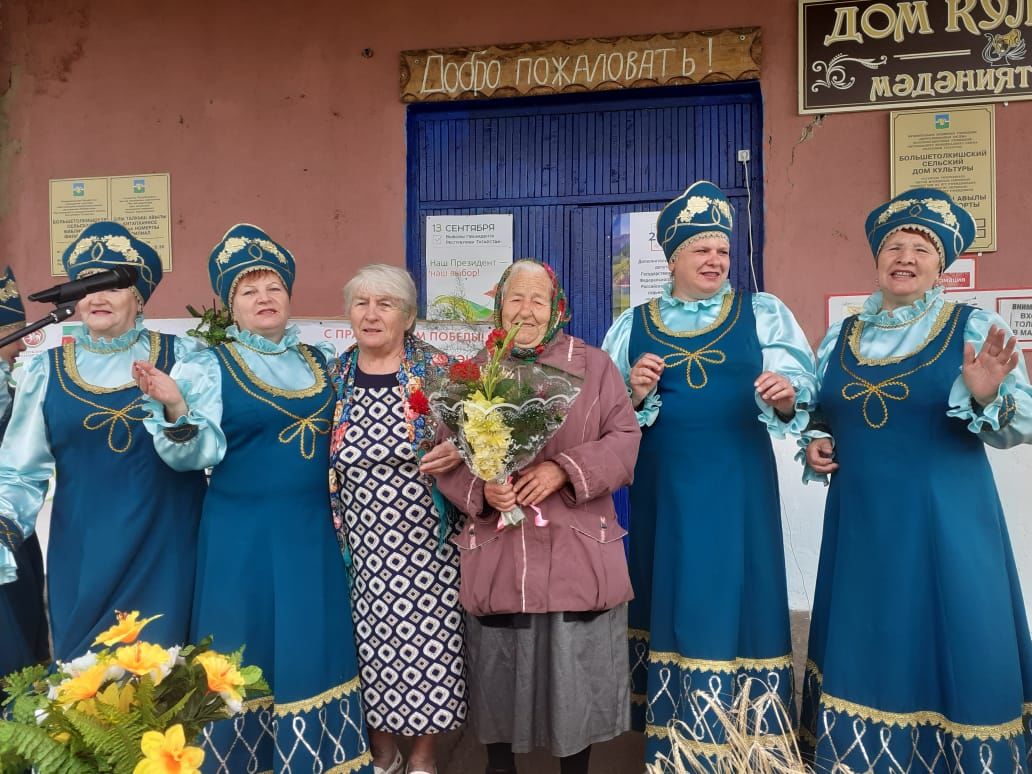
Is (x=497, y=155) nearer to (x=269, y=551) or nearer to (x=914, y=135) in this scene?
(x=914, y=135)

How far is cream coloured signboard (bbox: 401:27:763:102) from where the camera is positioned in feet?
15.9

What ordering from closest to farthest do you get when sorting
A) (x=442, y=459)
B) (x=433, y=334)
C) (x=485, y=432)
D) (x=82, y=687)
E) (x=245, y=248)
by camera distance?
1. (x=82, y=687)
2. (x=485, y=432)
3. (x=442, y=459)
4. (x=245, y=248)
5. (x=433, y=334)

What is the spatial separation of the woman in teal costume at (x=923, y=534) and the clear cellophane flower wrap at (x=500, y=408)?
103 cm

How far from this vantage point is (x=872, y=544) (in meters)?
2.73

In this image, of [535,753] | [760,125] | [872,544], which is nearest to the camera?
[872,544]

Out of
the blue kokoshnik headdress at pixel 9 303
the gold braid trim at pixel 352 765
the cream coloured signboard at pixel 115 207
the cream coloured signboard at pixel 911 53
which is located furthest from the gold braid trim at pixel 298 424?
the cream coloured signboard at pixel 911 53

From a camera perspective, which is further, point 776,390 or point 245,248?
point 245,248

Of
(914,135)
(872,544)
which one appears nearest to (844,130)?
(914,135)

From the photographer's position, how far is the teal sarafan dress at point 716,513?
2.95 metres

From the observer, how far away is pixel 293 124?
17.8 feet

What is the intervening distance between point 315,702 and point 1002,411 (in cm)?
233

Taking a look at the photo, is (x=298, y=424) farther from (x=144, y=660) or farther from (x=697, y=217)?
(x=697, y=217)

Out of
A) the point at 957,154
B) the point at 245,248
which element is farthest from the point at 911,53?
the point at 245,248

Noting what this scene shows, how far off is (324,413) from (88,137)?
3.88 meters
